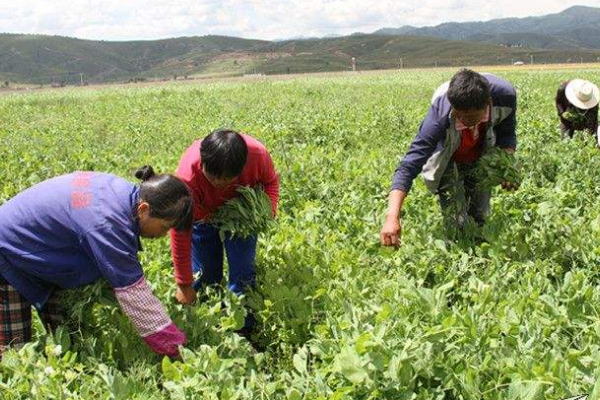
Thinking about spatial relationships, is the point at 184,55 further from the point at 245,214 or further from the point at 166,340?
the point at 166,340

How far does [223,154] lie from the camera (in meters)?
3.03

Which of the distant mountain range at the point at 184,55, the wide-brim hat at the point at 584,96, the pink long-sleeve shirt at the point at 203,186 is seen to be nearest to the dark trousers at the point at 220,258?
the pink long-sleeve shirt at the point at 203,186

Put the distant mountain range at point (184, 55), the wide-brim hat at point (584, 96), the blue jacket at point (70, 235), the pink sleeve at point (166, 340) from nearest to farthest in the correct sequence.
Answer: the blue jacket at point (70, 235) < the pink sleeve at point (166, 340) < the wide-brim hat at point (584, 96) < the distant mountain range at point (184, 55)

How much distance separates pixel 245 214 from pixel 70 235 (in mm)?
1076

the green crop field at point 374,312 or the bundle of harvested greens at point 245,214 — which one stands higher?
the bundle of harvested greens at point 245,214

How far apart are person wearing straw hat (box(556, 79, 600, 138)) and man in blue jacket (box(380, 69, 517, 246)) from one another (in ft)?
8.97

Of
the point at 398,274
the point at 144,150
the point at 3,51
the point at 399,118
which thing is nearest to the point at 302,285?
the point at 398,274

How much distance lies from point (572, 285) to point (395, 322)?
3.46 feet

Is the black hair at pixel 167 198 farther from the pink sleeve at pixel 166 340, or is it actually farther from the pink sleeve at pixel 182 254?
the pink sleeve at pixel 182 254

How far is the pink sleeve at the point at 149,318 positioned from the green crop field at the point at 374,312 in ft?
0.40

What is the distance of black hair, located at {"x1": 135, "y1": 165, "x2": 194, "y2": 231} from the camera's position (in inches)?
104

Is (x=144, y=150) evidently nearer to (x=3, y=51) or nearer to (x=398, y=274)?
(x=398, y=274)

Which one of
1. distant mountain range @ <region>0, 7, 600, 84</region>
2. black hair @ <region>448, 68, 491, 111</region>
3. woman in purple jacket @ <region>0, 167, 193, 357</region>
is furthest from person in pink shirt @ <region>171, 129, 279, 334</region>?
distant mountain range @ <region>0, 7, 600, 84</region>

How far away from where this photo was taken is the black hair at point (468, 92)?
11.0 ft
